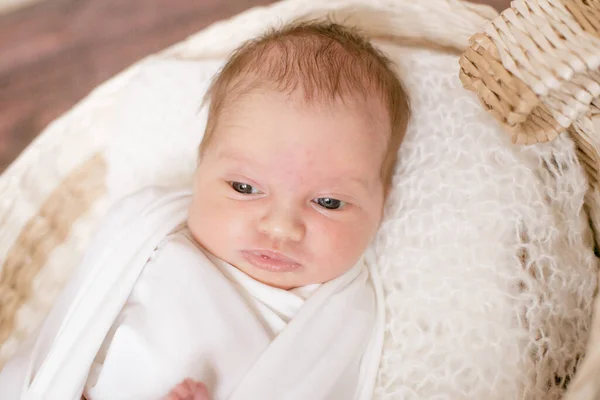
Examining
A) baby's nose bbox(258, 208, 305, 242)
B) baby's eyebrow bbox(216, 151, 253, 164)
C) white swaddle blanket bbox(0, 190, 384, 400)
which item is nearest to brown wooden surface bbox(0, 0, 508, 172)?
white swaddle blanket bbox(0, 190, 384, 400)

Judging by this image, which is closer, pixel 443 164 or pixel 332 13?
pixel 443 164

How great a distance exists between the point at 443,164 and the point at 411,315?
0.29 meters

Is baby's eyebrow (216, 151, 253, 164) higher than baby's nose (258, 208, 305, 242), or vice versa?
baby's eyebrow (216, 151, 253, 164)

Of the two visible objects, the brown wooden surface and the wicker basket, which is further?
the brown wooden surface

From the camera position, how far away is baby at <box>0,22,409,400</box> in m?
0.99

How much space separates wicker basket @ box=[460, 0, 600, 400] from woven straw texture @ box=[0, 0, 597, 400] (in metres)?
0.15

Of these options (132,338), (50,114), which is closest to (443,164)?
(132,338)

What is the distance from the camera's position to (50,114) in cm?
167

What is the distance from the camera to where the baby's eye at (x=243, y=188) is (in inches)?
41.5

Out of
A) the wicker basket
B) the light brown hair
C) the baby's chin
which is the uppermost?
the wicker basket

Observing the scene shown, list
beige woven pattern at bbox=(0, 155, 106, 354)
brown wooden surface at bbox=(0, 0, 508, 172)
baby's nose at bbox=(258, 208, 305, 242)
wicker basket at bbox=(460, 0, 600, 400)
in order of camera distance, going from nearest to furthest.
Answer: wicker basket at bbox=(460, 0, 600, 400), baby's nose at bbox=(258, 208, 305, 242), beige woven pattern at bbox=(0, 155, 106, 354), brown wooden surface at bbox=(0, 0, 508, 172)

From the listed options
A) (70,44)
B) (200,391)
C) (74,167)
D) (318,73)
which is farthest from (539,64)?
(70,44)

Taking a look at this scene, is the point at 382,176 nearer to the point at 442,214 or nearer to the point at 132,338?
the point at 442,214

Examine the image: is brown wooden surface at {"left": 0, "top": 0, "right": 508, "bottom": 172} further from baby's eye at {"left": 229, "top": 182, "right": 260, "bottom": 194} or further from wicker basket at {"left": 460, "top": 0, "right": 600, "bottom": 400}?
wicker basket at {"left": 460, "top": 0, "right": 600, "bottom": 400}
